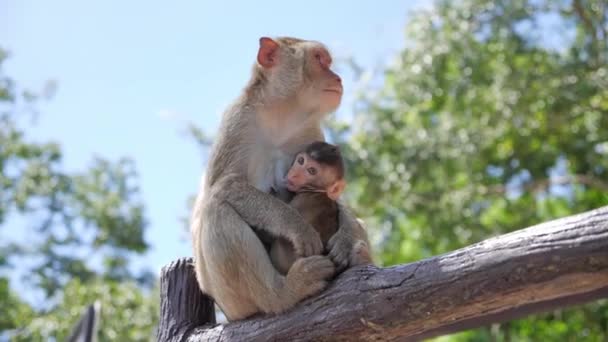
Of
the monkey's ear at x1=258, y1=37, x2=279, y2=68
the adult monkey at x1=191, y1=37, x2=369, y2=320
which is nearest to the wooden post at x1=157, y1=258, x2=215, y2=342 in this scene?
the adult monkey at x1=191, y1=37, x2=369, y2=320

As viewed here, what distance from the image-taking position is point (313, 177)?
16.5 feet

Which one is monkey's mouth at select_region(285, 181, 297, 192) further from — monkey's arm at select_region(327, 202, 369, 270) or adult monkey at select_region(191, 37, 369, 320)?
monkey's arm at select_region(327, 202, 369, 270)

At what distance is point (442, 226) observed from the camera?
41.0 feet

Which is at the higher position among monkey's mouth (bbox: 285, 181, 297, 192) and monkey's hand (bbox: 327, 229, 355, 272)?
monkey's mouth (bbox: 285, 181, 297, 192)

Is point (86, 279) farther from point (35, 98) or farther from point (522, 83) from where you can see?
point (522, 83)

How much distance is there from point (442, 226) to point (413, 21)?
128 inches

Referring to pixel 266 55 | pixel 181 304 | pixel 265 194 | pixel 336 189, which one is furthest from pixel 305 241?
pixel 266 55

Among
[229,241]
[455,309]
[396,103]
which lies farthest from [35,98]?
[455,309]

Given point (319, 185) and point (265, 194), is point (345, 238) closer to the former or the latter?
point (319, 185)

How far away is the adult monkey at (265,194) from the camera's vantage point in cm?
461

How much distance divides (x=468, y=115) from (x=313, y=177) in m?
8.07

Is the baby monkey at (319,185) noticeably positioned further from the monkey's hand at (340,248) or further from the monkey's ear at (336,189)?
the monkey's hand at (340,248)

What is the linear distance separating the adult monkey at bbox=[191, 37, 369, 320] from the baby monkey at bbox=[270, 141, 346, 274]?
0.11 m

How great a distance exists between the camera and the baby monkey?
5.04 metres
